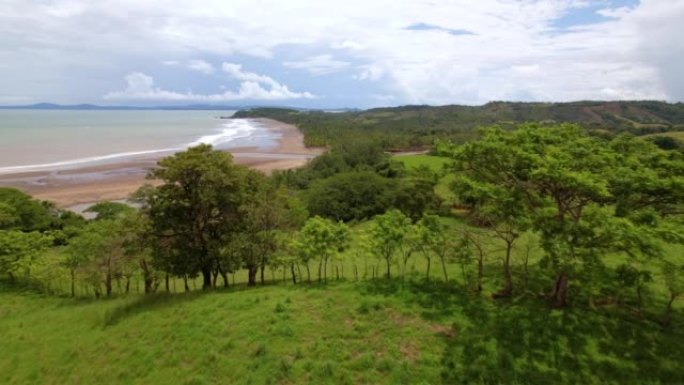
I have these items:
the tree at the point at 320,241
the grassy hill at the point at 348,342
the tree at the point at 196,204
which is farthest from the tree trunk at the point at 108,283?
the tree at the point at 320,241

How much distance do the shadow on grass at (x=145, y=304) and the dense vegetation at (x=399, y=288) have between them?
0.10m

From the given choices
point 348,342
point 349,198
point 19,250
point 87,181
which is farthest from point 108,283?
point 87,181

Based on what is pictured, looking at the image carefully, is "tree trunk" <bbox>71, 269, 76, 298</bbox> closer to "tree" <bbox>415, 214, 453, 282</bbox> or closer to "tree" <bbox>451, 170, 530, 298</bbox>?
"tree" <bbox>415, 214, 453, 282</bbox>

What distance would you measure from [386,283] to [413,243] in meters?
2.01

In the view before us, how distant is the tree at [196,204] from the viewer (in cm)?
1833

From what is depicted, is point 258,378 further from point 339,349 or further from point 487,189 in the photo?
point 487,189

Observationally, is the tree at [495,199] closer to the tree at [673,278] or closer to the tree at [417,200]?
the tree at [673,278]

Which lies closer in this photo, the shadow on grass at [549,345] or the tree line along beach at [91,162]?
the shadow on grass at [549,345]

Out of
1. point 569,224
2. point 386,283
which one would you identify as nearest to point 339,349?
point 386,283

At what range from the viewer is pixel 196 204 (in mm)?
18875

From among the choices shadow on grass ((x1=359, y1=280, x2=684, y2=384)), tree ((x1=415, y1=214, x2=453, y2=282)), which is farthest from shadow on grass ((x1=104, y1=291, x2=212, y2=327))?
shadow on grass ((x1=359, y1=280, x2=684, y2=384))

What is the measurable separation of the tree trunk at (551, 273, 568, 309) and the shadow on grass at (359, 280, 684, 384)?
1.15 ft

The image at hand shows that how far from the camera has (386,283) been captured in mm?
17312

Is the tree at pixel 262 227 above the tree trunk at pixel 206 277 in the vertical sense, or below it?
above
